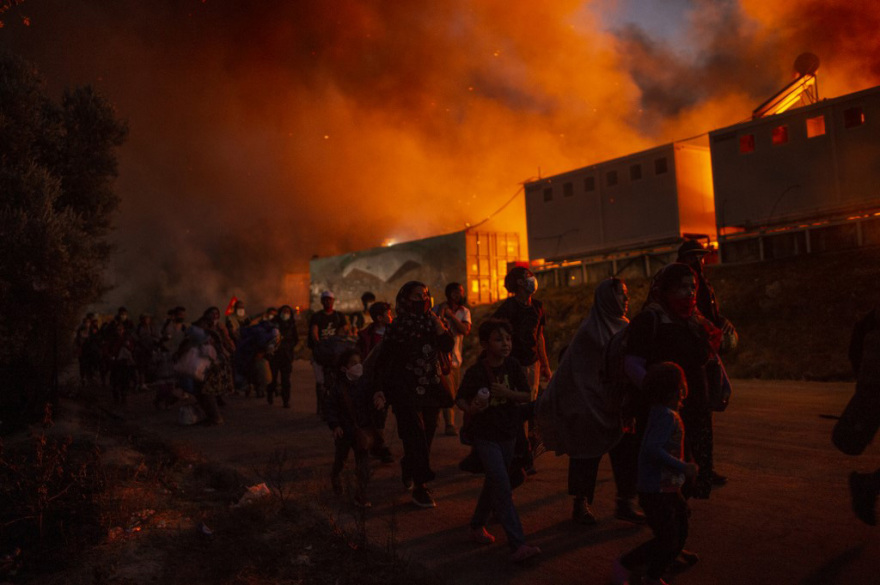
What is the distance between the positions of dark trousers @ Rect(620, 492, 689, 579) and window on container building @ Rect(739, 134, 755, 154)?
22242 mm

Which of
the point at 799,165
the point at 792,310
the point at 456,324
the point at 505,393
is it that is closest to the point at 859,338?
the point at 505,393

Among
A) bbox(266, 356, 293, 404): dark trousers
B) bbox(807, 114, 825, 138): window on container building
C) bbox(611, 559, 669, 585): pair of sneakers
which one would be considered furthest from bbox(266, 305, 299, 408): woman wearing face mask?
bbox(807, 114, 825, 138): window on container building

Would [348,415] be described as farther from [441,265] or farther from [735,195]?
[441,265]

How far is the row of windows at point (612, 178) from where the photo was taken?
25.1m

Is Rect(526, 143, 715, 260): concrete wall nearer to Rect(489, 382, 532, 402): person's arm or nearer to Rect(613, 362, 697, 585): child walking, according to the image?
Rect(489, 382, 532, 402): person's arm

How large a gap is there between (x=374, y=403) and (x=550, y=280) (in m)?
24.5

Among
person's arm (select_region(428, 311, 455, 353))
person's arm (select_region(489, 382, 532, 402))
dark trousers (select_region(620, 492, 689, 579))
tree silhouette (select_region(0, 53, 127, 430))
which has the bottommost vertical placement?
dark trousers (select_region(620, 492, 689, 579))

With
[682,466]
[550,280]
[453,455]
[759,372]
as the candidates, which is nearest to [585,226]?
[550,280]

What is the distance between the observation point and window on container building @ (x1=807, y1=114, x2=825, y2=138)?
68.6 ft

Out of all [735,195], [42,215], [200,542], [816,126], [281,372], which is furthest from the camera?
[735,195]

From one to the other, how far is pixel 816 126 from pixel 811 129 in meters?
0.16

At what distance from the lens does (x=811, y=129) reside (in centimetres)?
2122

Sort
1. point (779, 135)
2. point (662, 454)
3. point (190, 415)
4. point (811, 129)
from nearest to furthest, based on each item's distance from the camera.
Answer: point (662, 454)
point (190, 415)
point (811, 129)
point (779, 135)

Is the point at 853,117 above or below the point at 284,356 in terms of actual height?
above
